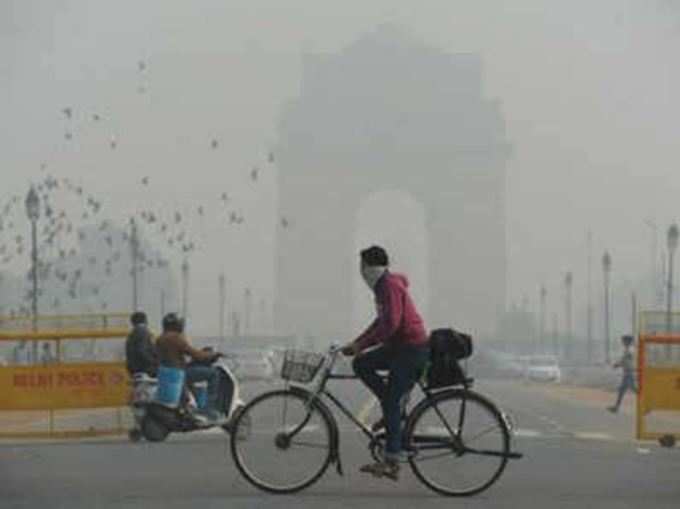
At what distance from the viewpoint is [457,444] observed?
14.1 metres

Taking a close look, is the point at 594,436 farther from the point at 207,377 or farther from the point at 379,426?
the point at 379,426

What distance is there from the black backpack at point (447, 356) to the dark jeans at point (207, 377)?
8.22 metres

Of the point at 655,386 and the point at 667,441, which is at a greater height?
the point at 655,386

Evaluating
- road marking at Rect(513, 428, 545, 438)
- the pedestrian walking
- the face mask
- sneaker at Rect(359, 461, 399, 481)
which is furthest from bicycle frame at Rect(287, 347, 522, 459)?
the pedestrian walking

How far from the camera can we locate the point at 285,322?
179625 mm

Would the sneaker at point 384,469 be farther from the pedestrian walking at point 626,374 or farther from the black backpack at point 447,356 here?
the pedestrian walking at point 626,374

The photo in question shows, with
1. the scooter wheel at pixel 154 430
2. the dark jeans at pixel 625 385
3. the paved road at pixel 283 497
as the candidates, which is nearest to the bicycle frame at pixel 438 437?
the paved road at pixel 283 497

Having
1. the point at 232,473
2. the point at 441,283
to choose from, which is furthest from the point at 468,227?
the point at 232,473

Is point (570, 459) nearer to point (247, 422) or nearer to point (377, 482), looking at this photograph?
point (377, 482)

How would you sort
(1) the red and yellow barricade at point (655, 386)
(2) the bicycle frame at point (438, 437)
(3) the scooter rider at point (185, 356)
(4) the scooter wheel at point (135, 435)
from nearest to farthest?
(2) the bicycle frame at point (438, 437)
(3) the scooter rider at point (185, 356)
(4) the scooter wheel at point (135, 435)
(1) the red and yellow barricade at point (655, 386)

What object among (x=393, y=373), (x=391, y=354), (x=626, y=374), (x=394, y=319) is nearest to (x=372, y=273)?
(x=394, y=319)

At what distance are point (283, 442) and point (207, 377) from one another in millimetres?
7862

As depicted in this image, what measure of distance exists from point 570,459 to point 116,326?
1304cm

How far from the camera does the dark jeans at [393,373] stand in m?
13.8
